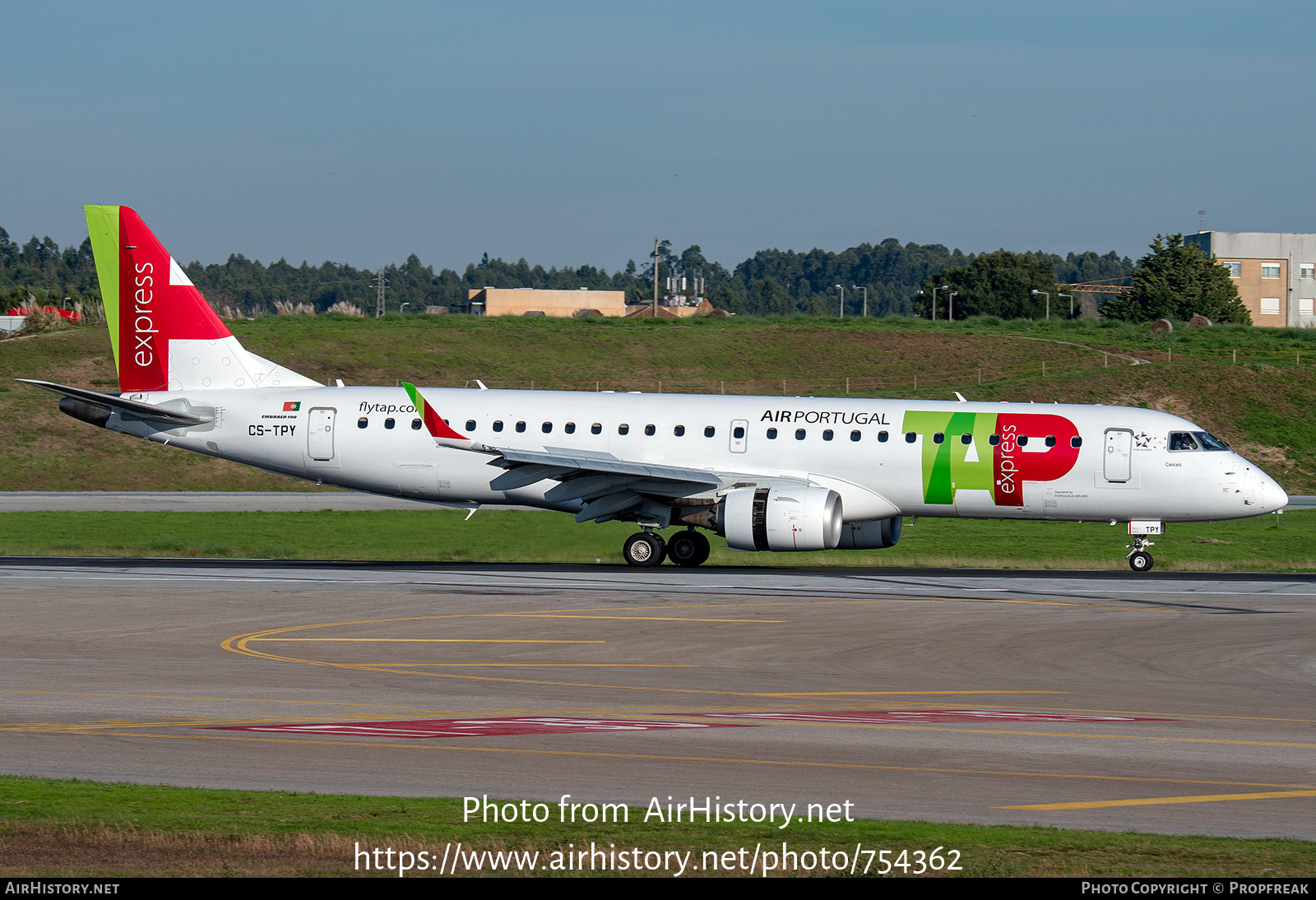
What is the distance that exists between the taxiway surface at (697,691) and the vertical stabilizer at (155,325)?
7627 mm

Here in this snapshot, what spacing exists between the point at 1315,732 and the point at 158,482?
58426 mm

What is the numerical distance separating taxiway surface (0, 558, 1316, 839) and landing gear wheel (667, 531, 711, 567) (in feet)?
12.4

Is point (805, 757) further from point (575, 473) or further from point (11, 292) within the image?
point (11, 292)

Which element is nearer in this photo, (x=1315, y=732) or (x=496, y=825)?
(x=496, y=825)

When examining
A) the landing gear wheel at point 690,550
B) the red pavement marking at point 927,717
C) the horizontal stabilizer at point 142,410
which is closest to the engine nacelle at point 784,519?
the landing gear wheel at point 690,550

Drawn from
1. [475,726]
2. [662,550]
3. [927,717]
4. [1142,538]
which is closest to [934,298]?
[1142,538]

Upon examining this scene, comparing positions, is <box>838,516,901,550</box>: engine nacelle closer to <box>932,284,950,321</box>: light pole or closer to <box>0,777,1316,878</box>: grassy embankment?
<box>0,777,1316,878</box>: grassy embankment

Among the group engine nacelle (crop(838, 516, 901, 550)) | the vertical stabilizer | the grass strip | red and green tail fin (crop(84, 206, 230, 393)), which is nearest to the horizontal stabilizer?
the vertical stabilizer

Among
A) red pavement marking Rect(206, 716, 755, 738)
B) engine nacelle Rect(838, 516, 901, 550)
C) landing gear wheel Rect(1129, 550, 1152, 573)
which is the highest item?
engine nacelle Rect(838, 516, 901, 550)

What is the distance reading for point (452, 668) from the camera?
19.1 meters

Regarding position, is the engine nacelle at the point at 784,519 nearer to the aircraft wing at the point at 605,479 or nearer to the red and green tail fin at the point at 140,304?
the aircraft wing at the point at 605,479

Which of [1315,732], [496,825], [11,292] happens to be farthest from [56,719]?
[11,292]

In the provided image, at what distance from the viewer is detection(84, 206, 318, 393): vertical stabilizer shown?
35.5 metres

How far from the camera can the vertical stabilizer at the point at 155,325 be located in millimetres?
35531
